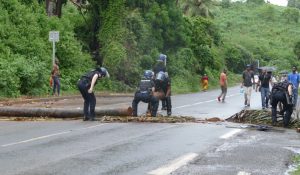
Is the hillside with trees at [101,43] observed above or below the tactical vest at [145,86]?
above

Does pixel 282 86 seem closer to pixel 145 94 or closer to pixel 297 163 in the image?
pixel 145 94

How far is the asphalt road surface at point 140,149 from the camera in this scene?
9.16 m

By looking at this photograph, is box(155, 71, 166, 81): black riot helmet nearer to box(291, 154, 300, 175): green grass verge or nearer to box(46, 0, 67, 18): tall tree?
box(291, 154, 300, 175): green grass verge

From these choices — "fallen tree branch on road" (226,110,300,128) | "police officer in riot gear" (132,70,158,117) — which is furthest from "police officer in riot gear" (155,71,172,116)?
"fallen tree branch on road" (226,110,300,128)

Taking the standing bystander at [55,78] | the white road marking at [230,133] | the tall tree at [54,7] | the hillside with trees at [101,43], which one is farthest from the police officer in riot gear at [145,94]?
the tall tree at [54,7]

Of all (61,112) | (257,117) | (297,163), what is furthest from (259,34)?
(297,163)

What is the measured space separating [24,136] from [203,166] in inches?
207

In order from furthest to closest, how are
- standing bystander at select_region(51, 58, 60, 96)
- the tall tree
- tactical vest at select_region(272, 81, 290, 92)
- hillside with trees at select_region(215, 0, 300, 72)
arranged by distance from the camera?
hillside with trees at select_region(215, 0, 300, 72), the tall tree, standing bystander at select_region(51, 58, 60, 96), tactical vest at select_region(272, 81, 290, 92)

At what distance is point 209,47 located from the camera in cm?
5850

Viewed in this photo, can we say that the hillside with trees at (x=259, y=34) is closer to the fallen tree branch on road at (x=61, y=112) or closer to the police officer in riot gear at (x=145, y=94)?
the police officer in riot gear at (x=145, y=94)

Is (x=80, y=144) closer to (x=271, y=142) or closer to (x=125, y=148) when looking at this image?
(x=125, y=148)

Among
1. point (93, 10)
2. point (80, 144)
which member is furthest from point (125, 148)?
point (93, 10)

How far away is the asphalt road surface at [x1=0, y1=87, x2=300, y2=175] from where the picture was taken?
9164 mm

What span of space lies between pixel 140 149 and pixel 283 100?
637 centimetres
